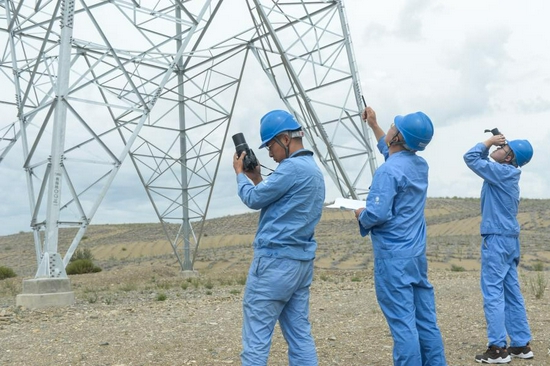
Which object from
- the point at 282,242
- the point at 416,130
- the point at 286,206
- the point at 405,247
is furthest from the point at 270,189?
the point at 416,130

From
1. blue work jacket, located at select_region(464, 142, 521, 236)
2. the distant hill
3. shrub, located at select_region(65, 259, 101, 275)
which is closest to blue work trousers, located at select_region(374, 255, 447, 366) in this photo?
blue work jacket, located at select_region(464, 142, 521, 236)

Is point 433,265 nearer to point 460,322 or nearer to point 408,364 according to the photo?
point 460,322

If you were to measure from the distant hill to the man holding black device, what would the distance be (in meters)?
17.1

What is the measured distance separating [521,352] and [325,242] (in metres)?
31.6

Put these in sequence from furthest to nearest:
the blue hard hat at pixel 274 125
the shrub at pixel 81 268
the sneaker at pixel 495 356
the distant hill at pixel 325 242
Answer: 1. the distant hill at pixel 325 242
2. the shrub at pixel 81 268
3. the sneaker at pixel 495 356
4. the blue hard hat at pixel 274 125

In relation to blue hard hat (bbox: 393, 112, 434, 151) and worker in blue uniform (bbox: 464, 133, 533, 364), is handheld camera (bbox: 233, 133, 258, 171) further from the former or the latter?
worker in blue uniform (bbox: 464, 133, 533, 364)

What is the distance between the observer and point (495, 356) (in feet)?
19.9

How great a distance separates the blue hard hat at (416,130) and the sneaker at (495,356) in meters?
2.51

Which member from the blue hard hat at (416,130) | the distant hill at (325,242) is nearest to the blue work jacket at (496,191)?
the blue hard hat at (416,130)

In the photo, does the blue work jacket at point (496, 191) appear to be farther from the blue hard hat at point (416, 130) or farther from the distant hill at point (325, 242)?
the distant hill at point (325, 242)

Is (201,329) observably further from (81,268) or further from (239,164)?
(81,268)

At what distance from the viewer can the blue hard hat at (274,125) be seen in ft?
15.0

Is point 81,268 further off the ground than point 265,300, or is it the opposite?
point 81,268

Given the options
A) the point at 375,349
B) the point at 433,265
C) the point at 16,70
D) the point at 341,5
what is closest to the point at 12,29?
the point at 16,70
